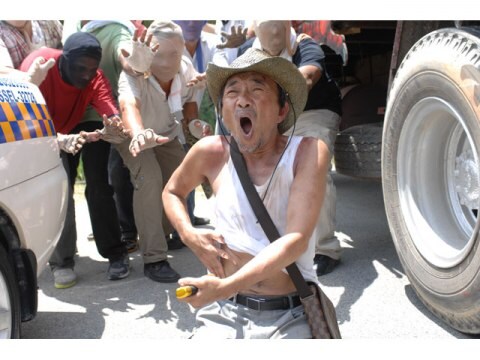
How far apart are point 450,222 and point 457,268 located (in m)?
0.50

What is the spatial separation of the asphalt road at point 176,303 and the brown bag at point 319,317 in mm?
1009

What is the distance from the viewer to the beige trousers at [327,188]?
3729mm

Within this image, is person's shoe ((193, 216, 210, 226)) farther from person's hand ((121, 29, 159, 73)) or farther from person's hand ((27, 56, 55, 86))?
person's hand ((27, 56, 55, 86))

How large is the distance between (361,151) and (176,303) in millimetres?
1564

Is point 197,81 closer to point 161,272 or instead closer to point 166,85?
point 166,85

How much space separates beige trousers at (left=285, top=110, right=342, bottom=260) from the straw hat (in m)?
1.69

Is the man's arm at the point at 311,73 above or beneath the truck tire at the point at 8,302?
above

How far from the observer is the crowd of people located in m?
1.90

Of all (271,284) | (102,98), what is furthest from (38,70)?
(271,284)

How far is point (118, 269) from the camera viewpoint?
3820 millimetres

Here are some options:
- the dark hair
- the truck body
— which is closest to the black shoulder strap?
the dark hair

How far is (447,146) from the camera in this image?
9.91 feet

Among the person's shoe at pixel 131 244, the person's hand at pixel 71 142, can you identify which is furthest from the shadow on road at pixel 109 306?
the person's hand at pixel 71 142

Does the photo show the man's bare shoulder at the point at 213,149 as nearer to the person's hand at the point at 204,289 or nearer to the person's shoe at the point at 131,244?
the person's hand at the point at 204,289
